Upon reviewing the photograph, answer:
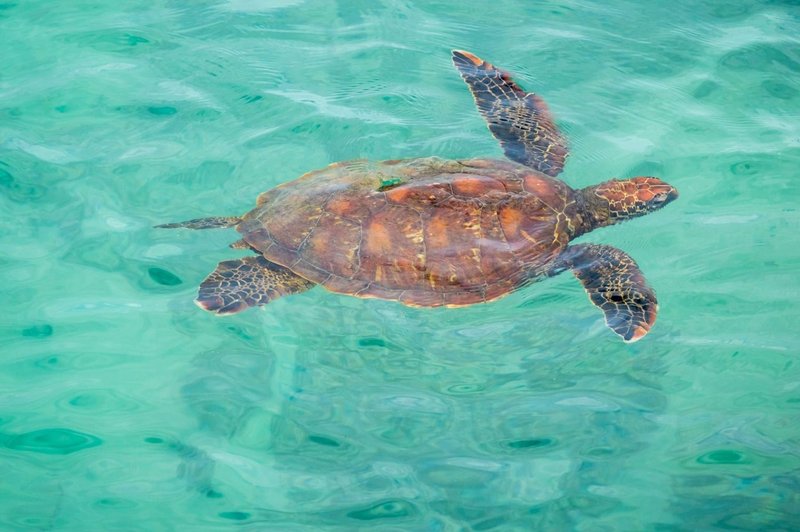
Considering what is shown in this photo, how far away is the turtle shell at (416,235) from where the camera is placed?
491 cm

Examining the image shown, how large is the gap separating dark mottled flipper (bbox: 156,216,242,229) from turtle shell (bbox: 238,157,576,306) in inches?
7.2

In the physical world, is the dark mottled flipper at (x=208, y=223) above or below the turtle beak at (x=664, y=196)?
below

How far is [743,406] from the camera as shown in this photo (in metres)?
4.62

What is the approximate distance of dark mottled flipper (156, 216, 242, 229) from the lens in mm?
5109

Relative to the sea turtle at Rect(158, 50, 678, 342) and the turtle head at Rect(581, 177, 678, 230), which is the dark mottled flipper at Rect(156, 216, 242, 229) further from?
the turtle head at Rect(581, 177, 678, 230)

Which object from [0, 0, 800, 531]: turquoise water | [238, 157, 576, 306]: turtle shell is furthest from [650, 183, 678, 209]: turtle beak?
[238, 157, 576, 306]: turtle shell

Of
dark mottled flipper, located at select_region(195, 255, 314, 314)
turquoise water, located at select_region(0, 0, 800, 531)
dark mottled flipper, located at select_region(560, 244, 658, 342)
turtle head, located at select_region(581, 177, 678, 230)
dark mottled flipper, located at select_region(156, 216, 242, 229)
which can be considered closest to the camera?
turquoise water, located at select_region(0, 0, 800, 531)

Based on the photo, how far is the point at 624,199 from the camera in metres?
5.50

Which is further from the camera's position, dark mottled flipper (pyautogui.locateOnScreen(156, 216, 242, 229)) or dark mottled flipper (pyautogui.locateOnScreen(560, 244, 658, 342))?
dark mottled flipper (pyautogui.locateOnScreen(156, 216, 242, 229))

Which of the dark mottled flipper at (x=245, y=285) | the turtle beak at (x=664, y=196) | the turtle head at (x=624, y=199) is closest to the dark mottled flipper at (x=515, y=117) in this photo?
the turtle head at (x=624, y=199)

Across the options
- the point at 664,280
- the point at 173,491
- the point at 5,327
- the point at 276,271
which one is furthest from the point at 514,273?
the point at 5,327

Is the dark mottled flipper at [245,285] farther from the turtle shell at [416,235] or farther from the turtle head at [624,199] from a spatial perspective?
the turtle head at [624,199]

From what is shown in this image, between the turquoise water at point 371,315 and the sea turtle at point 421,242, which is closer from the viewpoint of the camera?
→ the turquoise water at point 371,315

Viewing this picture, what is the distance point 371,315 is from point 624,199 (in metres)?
2.09
